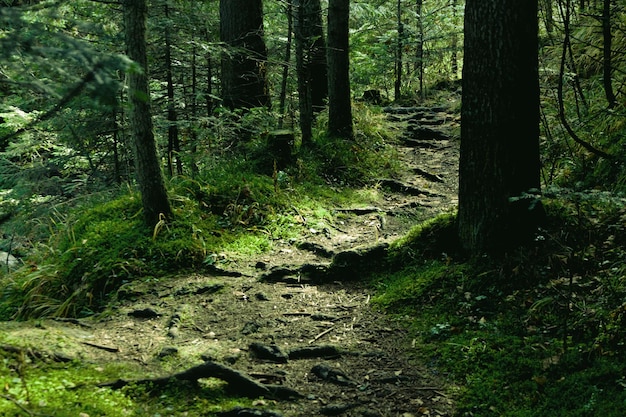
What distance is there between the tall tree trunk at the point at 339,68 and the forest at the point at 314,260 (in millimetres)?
1178

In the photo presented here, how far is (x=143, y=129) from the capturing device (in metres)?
6.04

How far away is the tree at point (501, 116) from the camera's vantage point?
4.82 meters

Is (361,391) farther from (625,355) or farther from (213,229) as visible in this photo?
(213,229)

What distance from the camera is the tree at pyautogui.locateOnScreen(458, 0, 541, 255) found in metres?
4.82

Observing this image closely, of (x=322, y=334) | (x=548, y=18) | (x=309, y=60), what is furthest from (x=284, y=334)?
(x=309, y=60)

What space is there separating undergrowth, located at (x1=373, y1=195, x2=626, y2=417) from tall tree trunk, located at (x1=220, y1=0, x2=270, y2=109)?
216 inches

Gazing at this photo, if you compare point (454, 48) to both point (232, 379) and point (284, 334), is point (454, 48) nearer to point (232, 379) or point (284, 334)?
point (284, 334)

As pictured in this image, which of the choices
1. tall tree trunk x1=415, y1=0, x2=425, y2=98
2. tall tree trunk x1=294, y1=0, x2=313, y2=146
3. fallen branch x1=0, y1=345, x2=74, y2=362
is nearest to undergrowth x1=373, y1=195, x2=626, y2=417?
fallen branch x1=0, y1=345, x2=74, y2=362

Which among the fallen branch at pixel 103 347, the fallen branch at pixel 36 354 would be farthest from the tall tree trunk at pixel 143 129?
the fallen branch at pixel 36 354

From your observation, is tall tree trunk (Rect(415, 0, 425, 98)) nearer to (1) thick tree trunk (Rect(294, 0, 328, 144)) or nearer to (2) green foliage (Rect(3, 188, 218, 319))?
(1) thick tree trunk (Rect(294, 0, 328, 144))

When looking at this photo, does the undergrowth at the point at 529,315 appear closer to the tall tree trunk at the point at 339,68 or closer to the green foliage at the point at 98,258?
the green foliage at the point at 98,258

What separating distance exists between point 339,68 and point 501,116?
20.6ft

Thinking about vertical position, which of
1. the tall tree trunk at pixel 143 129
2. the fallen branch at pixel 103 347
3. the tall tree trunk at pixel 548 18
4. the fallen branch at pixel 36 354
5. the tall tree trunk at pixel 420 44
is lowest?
the fallen branch at pixel 103 347

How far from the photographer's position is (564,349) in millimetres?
3770
